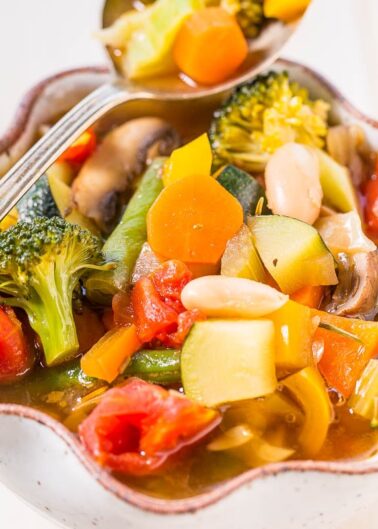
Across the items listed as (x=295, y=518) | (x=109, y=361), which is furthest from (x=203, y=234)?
(x=295, y=518)

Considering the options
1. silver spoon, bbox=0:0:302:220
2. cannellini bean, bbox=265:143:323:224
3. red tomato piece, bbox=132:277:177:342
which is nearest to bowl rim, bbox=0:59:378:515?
red tomato piece, bbox=132:277:177:342

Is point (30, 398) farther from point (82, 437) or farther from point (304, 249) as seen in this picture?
point (304, 249)

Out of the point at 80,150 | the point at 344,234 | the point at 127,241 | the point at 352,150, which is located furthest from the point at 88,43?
the point at 344,234

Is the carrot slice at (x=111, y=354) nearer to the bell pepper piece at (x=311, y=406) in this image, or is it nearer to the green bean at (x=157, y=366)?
the green bean at (x=157, y=366)

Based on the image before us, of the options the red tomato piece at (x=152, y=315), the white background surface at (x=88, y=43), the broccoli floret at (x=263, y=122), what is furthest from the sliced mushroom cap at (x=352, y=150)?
the red tomato piece at (x=152, y=315)

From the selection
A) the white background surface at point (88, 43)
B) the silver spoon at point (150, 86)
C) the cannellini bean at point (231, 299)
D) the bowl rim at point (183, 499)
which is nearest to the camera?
the bowl rim at point (183, 499)

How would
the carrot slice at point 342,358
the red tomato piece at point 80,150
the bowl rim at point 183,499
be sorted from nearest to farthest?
the bowl rim at point 183,499, the carrot slice at point 342,358, the red tomato piece at point 80,150
